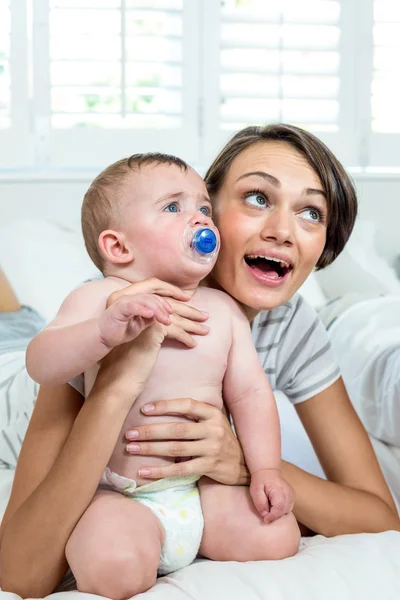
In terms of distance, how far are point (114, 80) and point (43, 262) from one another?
3.70 ft

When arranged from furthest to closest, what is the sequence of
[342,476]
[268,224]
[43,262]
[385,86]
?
[385,86] < [43,262] < [342,476] < [268,224]

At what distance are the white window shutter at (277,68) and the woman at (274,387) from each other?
168 cm

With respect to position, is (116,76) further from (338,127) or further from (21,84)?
(338,127)

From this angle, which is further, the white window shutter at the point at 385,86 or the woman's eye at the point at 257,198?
the white window shutter at the point at 385,86

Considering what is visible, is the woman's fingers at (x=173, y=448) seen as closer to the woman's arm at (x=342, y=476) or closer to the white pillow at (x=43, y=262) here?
the woman's arm at (x=342, y=476)

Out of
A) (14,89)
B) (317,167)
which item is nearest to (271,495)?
(317,167)

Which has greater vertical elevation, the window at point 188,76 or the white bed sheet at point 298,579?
the window at point 188,76

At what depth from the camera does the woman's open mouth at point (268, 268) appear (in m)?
1.30

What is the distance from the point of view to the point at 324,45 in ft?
10.4

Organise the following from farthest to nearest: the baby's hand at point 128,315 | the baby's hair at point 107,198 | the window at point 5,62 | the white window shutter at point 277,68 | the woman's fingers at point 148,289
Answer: the white window shutter at point 277,68, the window at point 5,62, the baby's hair at point 107,198, the woman's fingers at point 148,289, the baby's hand at point 128,315

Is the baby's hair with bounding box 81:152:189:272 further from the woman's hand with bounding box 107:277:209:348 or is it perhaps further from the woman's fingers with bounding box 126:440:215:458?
the woman's fingers with bounding box 126:440:215:458

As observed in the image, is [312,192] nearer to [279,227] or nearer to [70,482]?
[279,227]

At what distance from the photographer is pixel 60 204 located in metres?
2.30

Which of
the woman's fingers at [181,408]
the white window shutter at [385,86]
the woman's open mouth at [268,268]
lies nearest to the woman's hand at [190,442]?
the woman's fingers at [181,408]
